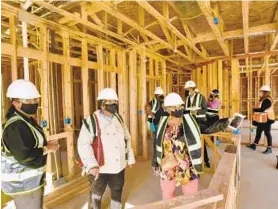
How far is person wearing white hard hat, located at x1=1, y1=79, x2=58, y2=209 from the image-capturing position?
1744 millimetres

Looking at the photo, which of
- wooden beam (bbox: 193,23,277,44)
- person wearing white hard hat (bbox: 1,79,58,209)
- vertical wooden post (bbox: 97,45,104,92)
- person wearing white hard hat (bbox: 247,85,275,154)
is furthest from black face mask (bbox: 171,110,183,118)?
person wearing white hard hat (bbox: 247,85,275,154)

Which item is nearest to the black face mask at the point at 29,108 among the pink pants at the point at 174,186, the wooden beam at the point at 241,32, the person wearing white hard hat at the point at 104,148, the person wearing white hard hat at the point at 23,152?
the person wearing white hard hat at the point at 23,152

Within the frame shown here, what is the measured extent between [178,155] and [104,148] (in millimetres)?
736

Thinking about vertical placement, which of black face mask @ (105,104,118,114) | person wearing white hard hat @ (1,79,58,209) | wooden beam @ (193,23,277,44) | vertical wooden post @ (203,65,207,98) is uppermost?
wooden beam @ (193,23,277,44)

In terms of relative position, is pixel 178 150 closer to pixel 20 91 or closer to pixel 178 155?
pixel 178 155

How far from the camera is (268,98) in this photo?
5.24 m

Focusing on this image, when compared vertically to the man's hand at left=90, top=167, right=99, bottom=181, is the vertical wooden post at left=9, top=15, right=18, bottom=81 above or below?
above

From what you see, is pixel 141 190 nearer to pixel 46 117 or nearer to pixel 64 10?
pixel 46 117

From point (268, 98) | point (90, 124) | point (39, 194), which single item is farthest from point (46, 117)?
point (268, 98)

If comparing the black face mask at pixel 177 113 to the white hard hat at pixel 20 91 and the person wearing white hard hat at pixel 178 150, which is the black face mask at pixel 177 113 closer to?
the person wearing white hard hat at pixel 178 150

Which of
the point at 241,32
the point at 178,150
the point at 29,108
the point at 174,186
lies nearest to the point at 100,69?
the point at 29,108

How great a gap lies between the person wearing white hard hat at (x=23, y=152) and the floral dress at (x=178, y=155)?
1093 mm

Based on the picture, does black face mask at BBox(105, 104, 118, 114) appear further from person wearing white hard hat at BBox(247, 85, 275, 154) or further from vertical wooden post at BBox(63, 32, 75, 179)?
person wearing white hard hat at BBox(247, 85, 275, 154)

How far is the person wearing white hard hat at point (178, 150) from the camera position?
2.05 meters
